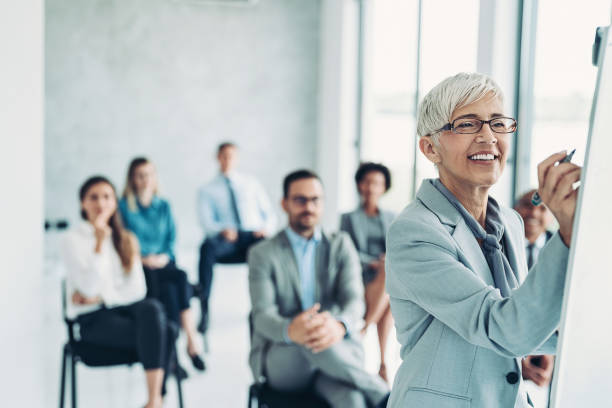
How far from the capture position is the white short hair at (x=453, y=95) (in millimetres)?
1250

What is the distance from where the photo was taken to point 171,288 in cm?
434

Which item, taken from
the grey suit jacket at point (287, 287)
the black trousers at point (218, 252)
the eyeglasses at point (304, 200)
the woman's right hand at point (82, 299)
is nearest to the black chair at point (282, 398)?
the grey suit jacket at point (287, 287)

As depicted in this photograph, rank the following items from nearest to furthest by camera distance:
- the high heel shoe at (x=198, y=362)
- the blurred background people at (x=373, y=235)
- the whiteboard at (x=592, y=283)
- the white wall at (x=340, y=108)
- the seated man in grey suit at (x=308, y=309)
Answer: the whiteboard at (x=592, y=283) → the seated man in grey suit at (x=308, y=309) → the blurred background people at (x=373, y=235) → the high heel shoe at (x=198, y=362) → the white wall at (x=340, y=108)

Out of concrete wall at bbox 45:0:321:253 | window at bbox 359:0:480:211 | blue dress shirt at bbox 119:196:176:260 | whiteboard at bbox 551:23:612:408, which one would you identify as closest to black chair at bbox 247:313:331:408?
whiteboard at bbox 551:23:612:408

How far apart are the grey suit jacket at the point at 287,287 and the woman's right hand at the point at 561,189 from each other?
70.5 inches

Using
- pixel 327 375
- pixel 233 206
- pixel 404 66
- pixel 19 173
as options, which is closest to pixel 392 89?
pixel 404 66

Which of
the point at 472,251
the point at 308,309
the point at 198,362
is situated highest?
the point at 472,251

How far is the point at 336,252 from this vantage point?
3.14 meters

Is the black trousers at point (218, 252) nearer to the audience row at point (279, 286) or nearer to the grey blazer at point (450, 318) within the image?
the audience row at point (279, 286)

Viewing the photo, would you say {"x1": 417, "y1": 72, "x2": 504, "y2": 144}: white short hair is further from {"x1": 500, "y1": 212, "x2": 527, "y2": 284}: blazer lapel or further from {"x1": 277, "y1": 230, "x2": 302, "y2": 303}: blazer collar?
{"x1": 277, "y1": 230, "x2": 302, "y2": 303}: blazer collar

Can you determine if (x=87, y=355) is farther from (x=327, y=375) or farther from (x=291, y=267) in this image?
(x=327, y=375)

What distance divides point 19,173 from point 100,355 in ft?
3.23

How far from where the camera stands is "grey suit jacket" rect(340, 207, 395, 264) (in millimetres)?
4207

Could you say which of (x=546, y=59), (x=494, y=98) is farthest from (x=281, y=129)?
(x=494, y=98)
